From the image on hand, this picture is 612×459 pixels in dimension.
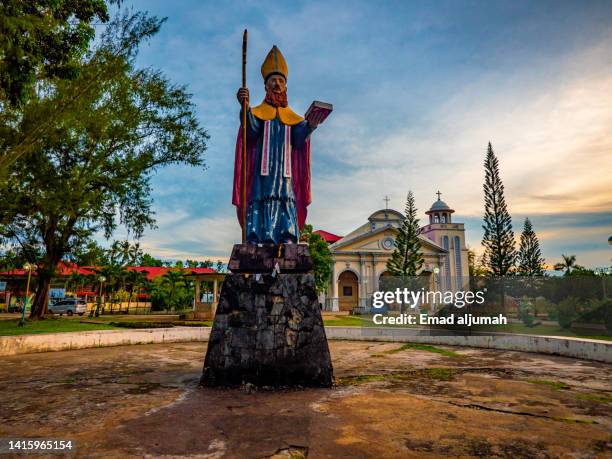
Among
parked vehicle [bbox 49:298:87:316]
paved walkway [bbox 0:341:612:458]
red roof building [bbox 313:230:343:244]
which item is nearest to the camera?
paved walkway [bbox 0:341:612:458]

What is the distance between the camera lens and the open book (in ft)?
17.1

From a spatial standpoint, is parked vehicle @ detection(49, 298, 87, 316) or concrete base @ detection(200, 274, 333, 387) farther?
parked vehicle @ detection(49, 298, 87, 316)

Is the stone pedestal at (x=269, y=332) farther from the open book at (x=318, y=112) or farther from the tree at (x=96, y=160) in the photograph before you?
the tree at (x=96, y=160)

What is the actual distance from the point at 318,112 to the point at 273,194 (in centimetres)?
131

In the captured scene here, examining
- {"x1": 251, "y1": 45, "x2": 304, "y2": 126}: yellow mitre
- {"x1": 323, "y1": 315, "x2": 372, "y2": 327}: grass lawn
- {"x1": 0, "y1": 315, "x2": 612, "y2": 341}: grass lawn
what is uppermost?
{"x1": 251, "y1": 45, "x2": 304, "y2": 126}: yellow mitre

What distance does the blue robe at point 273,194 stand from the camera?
5398 mm

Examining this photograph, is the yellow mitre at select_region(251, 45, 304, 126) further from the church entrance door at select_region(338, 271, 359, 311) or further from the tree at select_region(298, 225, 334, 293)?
the church entrance door at select_region(338, 271, 359, 311)

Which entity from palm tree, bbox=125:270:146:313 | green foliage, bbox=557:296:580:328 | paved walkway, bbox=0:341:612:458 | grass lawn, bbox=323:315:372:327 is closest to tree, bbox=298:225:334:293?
grass lawn, bbox=323:315:372:327

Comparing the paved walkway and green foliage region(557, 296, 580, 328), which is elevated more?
green foliage region(557, 296, 580, 328)

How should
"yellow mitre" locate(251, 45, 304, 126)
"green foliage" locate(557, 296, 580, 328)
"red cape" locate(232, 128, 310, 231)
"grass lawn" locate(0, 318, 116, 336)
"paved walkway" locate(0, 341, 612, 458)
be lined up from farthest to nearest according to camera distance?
"green foliage" locate(557, 296, 580, 328) → "grass lawn" locate(0, 318, 116, 336) → "red cape" locate(232, 128, 310, 231) → "yellow mitre" locate(251, 45, 304, 126) → "paved walkway" locate(0, 341, 612, 458)

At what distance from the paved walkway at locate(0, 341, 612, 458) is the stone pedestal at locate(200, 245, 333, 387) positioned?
0.85 feet

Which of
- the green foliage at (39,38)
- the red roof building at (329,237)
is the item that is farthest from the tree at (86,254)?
the red roof building at (329,237)

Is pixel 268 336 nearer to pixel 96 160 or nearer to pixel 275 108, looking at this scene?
pixel 275 108

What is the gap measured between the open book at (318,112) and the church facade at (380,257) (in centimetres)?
2817
